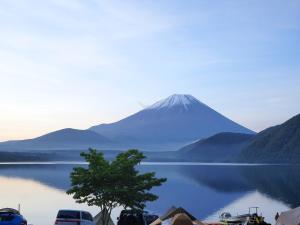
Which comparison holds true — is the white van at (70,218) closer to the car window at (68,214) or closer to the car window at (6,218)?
the car window at (68,214)

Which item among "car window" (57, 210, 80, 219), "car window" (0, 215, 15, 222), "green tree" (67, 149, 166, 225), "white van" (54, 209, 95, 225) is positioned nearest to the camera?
"car window" (0, 215, 15, 222)

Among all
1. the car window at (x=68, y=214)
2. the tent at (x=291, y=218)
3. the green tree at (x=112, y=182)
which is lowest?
the tent at (x=291, y=218)

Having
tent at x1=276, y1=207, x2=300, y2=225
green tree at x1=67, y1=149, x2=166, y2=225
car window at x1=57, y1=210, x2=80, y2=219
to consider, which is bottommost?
tent at x1=276, y1=207, x2=300, y2=225

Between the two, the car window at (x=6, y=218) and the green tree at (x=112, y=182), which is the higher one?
the green tree at (x=112, y=182)

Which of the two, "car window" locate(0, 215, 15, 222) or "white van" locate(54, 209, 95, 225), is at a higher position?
"car window" locate(0, 215, 15, 222)

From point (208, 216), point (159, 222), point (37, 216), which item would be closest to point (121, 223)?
point (159, 222)

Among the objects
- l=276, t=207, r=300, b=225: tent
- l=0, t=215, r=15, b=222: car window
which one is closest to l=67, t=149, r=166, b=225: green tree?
l=0, t=215, r=15, b=222: car window

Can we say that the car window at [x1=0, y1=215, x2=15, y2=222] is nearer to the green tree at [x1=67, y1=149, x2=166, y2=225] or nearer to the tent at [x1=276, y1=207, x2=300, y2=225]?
the green tree at [x1=67, y1=149, x2=166, y2=225]

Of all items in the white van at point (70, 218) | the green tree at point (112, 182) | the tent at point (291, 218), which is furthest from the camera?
the green tree at point (112, 182)

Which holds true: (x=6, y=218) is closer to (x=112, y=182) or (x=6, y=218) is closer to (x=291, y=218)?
(x=112, y=182)

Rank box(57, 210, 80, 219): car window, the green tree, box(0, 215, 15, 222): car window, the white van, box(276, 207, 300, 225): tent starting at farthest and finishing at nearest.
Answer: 1. the green tree
2. box(57, 210, 80, 219): car window
3. the white van
4. box(0, 215, 15, 222): car window
5. box(276, 207, 300, 225): tent

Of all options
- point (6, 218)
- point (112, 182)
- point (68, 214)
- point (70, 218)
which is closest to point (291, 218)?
point (112, 182)

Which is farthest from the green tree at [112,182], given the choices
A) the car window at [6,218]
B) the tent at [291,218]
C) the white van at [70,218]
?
the tent at [291,218]

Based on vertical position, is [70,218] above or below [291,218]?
above
